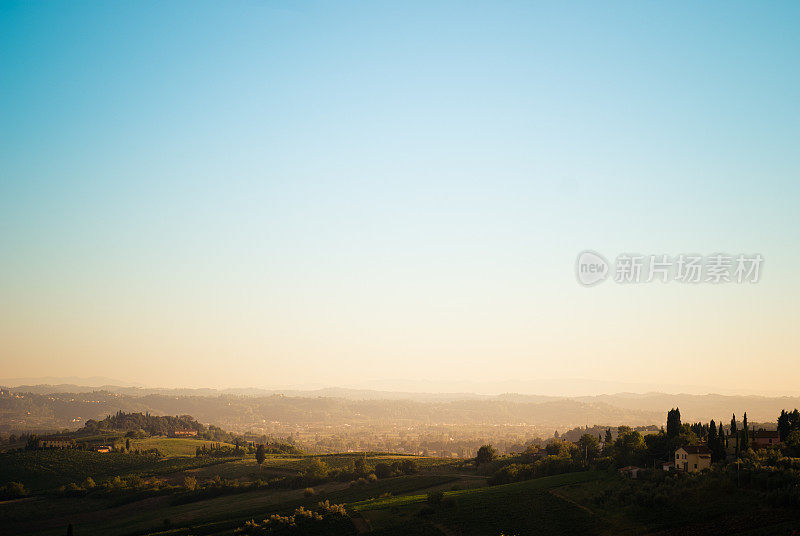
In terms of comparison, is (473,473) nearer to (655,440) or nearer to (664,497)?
(655,440)

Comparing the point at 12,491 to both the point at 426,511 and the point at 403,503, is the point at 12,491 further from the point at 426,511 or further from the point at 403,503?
the point at 426,511

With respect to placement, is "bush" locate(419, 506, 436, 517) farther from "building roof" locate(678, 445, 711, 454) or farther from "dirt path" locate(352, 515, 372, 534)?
"building roof" locate(678, 445, 711, 454)

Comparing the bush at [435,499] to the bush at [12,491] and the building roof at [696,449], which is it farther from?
the bush at [12,491]

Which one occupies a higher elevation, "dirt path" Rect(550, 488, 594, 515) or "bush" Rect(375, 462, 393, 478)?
"dirt path" Rect(550, 488, 594, 515)

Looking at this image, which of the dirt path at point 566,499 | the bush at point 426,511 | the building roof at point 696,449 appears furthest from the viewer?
the building roof at point 696,449

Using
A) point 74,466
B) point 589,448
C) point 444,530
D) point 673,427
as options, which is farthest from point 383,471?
point 74,466

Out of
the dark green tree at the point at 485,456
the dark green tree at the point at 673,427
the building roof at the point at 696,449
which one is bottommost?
the dark green tree at the point at 485,456

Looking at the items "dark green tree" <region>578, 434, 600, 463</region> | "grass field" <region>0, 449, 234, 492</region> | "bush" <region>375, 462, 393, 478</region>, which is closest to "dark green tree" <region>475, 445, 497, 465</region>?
"bush" <region>375, 462, 393, 478</region>

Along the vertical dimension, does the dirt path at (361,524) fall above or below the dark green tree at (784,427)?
below

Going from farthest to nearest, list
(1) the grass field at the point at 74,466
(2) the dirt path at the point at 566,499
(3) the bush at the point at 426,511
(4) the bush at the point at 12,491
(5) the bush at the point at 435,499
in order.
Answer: (1) the grass field at the point at 74,466
(4) the bush at the point at 12,491
(5) the bush at the point at 435,499
(3) the bush at the point at 426,511
(2) the dirt path at the point at 566,499

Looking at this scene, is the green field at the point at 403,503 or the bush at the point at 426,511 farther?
the bush at the point at 426,511

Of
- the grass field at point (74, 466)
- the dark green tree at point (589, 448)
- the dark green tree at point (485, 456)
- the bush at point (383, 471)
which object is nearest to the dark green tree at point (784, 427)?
the dark green tree at point (589, 448)

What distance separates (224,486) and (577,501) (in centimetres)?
7371

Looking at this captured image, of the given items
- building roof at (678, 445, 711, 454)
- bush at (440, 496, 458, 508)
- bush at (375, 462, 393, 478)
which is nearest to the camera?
bush at (440, 496, 458, 508)
